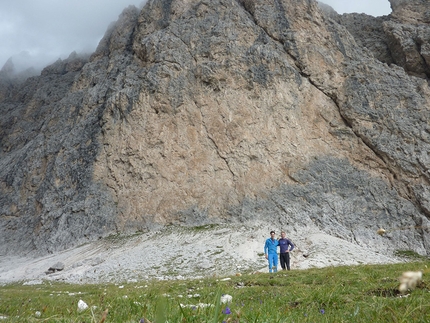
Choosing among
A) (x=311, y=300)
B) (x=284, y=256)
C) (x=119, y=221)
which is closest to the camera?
(x=311, y=300)

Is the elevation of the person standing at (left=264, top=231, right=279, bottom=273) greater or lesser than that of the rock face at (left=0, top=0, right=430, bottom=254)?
lesser

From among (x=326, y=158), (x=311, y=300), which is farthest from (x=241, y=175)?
(x=311, y=300)

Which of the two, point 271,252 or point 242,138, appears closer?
point 271,252

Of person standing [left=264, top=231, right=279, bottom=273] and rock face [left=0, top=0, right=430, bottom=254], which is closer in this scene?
person standing [left=264, top=231, right=279, bottom=273]

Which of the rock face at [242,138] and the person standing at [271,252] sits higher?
the rock face at [242,138]

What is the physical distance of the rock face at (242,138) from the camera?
3766 centimetres

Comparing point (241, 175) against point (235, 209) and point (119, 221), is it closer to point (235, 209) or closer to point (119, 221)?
point (235, 209)

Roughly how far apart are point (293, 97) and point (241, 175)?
11659 mm

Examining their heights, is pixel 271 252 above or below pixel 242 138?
below

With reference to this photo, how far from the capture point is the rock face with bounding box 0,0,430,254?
1483 inches

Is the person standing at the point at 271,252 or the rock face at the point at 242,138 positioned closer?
the person standing at the point at 271,252

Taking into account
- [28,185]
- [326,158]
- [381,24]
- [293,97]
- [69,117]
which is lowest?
[326,158]

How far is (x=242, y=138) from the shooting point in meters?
41.4

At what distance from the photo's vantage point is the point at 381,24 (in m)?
57.5
